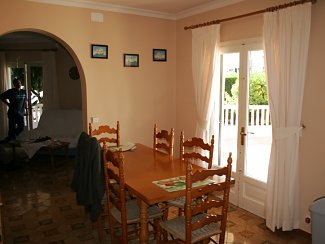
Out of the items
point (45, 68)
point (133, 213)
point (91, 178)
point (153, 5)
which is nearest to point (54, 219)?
point (91, 178)

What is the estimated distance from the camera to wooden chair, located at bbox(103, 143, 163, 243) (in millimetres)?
2514

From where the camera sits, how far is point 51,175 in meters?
5.32

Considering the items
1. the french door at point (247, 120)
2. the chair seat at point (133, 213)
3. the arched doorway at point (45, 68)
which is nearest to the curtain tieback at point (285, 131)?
the french door at point (247, 120)

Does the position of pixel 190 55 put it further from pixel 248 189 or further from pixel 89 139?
pixel 89 139

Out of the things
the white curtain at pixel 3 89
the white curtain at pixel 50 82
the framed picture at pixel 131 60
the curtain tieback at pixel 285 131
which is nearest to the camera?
the curtain tieback at pixel 285 131

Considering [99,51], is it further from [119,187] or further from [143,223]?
[143,223]

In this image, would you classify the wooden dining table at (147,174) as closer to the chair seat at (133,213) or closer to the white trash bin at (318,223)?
the chair seat at (133,213)

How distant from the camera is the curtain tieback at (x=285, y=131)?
3.16 m

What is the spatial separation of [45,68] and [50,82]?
0.34 m

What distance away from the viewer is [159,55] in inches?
192

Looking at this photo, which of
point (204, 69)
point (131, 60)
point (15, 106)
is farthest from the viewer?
point (15, 106)

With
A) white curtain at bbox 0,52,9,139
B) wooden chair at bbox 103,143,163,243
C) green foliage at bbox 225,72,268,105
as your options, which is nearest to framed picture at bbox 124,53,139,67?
green foliage at bbox 225,72,268,105

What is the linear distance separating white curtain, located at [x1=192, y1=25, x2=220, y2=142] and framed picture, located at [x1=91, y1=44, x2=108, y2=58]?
4.07 ft

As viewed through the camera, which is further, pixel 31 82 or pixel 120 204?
pixel 31 82
